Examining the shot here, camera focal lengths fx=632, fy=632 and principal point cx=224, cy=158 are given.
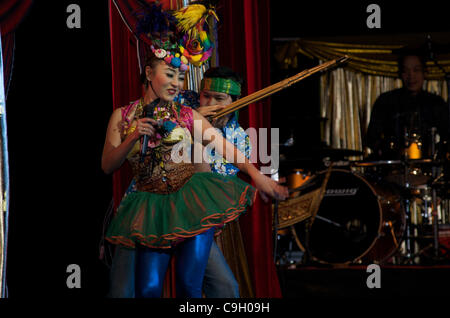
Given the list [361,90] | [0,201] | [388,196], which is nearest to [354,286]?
[388,196]

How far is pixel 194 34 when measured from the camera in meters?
2.97

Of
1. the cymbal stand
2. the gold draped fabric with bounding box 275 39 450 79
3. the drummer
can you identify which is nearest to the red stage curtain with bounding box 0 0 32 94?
the drummer

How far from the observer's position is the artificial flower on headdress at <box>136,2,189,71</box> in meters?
2.79

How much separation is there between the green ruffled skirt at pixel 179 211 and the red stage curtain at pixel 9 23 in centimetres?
131

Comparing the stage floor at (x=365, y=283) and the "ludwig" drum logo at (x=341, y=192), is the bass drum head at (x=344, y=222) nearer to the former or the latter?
the "ludwig" drum logo at (x=341, y=192)

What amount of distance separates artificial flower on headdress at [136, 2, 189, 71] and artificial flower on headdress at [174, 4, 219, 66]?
4 cm

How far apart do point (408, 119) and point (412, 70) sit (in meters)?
0.51

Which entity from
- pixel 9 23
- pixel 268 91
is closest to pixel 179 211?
pixel 268 91

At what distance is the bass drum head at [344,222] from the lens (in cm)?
530

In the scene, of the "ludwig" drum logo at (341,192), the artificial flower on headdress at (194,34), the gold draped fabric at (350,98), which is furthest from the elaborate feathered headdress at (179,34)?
the gold draped fabric at (350,98)

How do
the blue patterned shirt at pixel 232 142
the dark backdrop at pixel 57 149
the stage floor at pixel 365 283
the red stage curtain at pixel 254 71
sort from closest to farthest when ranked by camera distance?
the blue patterned shirt at pixel 232 142, the red stage curtain at pixel 254 71, the dark backdrop at pixel 57 149, the stage floor at pixel 365 283

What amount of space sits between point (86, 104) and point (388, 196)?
8.96 ft

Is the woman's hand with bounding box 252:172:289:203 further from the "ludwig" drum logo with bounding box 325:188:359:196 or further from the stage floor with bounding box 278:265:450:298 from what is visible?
the "ludwig" drum logo with bounding box 325:188:359:196
